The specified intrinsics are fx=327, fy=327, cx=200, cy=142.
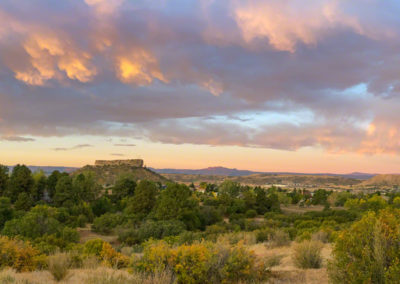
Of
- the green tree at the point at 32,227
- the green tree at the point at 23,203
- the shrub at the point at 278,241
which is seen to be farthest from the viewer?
the green tree at the point at 23,203

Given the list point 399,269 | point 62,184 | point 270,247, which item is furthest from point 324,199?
point 399,269

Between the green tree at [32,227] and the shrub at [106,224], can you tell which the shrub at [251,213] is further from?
the green tree at [32,227]

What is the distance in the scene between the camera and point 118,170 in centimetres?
14138

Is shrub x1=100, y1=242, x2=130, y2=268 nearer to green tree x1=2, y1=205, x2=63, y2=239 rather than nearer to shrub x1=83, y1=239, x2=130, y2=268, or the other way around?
shrub x1=83, y1=239, x2=130, y2=268

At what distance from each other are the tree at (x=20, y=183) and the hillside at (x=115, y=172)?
221ft

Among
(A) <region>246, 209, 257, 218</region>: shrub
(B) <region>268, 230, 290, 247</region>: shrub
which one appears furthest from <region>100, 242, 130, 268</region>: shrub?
(A) <region>246, 209, 257, 218</region>: shrub

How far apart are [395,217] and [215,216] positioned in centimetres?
4087

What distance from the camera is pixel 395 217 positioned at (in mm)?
7551

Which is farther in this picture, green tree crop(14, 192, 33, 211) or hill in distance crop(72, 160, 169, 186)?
hill in distance crop(72, 160, 169, 186)

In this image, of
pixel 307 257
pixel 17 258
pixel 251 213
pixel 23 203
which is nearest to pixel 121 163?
pixel 23 203

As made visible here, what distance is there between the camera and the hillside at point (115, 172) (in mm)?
129238

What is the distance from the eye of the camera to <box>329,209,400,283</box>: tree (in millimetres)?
6418

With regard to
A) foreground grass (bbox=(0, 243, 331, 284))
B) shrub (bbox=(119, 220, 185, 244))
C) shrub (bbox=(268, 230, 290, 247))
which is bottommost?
shrub (bbox=(119, 220, 185, 244))

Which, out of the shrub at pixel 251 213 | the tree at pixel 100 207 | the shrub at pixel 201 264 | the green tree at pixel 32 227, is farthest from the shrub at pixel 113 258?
the shrub at pixel 251 213
